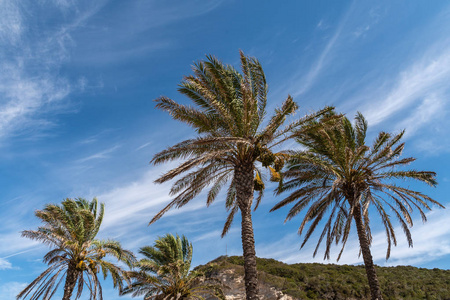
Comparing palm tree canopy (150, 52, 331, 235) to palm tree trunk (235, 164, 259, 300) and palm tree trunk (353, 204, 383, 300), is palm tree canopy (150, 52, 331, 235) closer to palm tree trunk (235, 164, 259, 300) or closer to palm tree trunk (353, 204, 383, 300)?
palm tree trunk (235, 164, 259, 300)

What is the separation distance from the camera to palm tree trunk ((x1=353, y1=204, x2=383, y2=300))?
47.1ft

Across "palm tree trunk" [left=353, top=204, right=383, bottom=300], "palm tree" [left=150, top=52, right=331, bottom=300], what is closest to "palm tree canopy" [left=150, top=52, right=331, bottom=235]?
"palm tree" [left=150, top=52, right=331, bottom=300]

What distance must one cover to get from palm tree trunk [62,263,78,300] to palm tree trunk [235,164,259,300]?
12.7 m

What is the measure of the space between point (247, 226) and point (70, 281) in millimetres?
13114

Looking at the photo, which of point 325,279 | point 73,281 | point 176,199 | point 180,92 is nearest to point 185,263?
point 73,281

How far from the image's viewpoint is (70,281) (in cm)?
1888

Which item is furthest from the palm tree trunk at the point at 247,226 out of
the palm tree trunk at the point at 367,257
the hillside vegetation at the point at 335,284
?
the hillside vegetation at the point at 335,284

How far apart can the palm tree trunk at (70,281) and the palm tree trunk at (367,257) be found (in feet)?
54.3

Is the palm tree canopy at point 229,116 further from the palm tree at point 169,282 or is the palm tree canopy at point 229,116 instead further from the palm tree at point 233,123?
the palm tree at point 169,282

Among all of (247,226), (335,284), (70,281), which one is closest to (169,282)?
(70,281)

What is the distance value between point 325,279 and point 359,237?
20401 millimetres

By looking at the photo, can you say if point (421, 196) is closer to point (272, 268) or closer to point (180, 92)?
point (180, 92)

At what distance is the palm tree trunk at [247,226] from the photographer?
36.8 ft

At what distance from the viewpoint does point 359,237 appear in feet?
51.1
